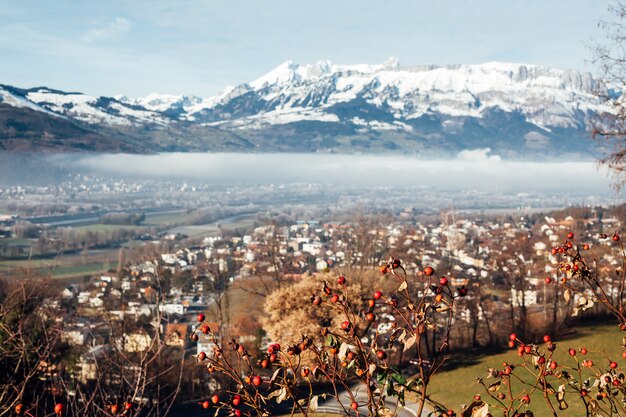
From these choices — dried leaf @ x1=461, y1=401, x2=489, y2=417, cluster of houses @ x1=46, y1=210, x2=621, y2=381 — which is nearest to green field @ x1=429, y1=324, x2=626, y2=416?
cluster of houses @ x1=46, y1=210, x2=621, y2=381

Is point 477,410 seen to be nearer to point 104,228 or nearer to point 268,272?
point 268,272

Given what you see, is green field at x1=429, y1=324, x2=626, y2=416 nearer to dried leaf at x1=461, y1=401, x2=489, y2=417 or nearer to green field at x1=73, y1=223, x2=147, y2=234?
dried leaf at x1=461, y1=401, x2=489, y2=417

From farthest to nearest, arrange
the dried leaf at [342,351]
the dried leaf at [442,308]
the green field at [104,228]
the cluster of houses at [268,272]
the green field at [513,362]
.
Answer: the green field at [104,228] → the cluster of houses at [268,272] → the green field at [513,362] → the dried leaf at [442,308] → the dried leaf at [342,351]

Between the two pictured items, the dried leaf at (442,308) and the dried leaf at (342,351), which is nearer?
the dried leaf at (342,351)

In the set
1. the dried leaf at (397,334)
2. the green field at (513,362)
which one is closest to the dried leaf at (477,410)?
the dried leaf at (397,334)

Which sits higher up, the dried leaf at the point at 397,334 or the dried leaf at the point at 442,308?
the dried leaf at the point at 442,308

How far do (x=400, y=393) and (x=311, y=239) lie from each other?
67164 millimetres

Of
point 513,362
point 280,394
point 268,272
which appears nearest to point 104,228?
point 268,272

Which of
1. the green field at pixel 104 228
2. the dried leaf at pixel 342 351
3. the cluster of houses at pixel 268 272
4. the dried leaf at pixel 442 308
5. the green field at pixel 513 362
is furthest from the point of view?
the green field at pixel 104 228

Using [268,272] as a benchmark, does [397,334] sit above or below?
above

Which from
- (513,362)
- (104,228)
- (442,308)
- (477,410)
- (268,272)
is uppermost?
(442,308)

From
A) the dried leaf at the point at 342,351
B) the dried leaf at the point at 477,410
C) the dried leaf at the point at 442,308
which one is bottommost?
the dried leaf at the point at 477,410

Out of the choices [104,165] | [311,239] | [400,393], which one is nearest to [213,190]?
[104,165]

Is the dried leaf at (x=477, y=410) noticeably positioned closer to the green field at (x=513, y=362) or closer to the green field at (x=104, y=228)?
the green field at (x=513, y=362)
